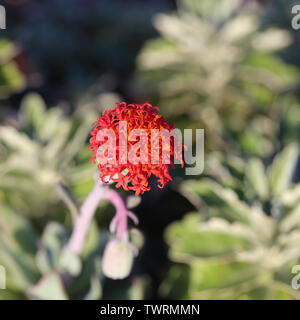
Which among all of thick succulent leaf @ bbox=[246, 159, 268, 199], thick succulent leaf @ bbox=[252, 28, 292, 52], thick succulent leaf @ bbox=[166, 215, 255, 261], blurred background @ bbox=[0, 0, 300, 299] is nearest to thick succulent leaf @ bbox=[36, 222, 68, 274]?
blurred background @ bbox=[0, 0, 300, 299]

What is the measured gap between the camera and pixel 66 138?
1.05 m

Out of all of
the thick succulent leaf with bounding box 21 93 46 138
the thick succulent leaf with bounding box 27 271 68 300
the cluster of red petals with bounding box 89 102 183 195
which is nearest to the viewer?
the cluster of red petals with bounding box 89 102 183 195

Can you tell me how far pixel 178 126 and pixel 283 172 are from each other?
0.50 m

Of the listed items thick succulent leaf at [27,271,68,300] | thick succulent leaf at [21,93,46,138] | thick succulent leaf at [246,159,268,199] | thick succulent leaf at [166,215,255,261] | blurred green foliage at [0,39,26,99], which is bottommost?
thick succulent leaf at [27,271,68,300]

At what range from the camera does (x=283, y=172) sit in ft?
3.18

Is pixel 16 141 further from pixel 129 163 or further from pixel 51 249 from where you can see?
pixel 129 163

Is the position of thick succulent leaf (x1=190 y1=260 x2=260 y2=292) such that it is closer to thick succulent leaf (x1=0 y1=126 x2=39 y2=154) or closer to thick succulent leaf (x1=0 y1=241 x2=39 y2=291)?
thick succulent leaf (x1=0 y1=241 x2=39 y2=291)

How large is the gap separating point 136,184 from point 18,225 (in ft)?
1.41

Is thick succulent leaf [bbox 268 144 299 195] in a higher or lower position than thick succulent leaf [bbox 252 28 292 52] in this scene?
lower

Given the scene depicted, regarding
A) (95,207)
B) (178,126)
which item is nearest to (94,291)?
(95,207)

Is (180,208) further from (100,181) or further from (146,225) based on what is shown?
(100,181)

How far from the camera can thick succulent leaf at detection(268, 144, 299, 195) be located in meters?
0.96

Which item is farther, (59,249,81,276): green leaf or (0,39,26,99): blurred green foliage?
(0,39,26,99): blurred green foliage

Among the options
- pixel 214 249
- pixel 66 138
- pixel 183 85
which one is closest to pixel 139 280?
pixel 214 249
